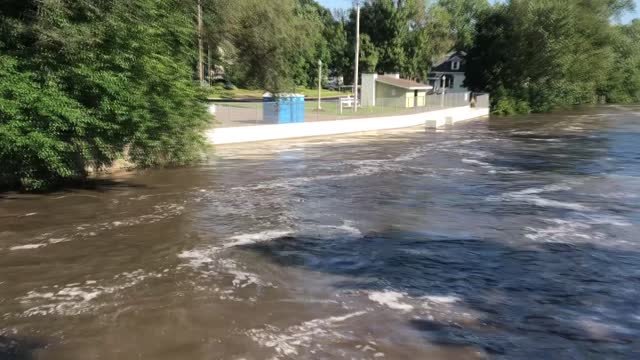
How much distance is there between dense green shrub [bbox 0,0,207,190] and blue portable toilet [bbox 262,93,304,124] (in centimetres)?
1638

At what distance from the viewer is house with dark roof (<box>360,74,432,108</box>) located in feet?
174

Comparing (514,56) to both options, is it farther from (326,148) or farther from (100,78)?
(100,78)

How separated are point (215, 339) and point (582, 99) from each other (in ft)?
253

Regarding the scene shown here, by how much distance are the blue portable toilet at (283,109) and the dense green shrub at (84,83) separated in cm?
1638

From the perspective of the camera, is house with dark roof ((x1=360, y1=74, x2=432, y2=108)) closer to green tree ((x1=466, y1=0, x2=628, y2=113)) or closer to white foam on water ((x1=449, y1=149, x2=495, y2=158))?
green tree ((x1=466, y1=0, x2=628, y2=113))

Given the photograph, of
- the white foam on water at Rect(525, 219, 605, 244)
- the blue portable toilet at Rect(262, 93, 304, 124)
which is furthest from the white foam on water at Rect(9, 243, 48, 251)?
the blue portable toilet at Rect(262, 93, 304, 124)

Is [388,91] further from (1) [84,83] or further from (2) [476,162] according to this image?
(1) [84,83]

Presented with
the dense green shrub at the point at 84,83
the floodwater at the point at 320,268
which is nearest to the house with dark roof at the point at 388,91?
the floodwater at the point at 320,268

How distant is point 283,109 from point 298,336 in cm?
2544

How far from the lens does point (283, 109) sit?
105 feet

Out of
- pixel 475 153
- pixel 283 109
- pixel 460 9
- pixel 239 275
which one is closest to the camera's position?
pixel 239 275

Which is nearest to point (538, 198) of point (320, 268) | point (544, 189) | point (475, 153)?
point (544, 189)

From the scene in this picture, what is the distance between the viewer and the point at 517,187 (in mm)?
18578

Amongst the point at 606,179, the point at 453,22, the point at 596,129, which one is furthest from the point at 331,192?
the point at 453,22
